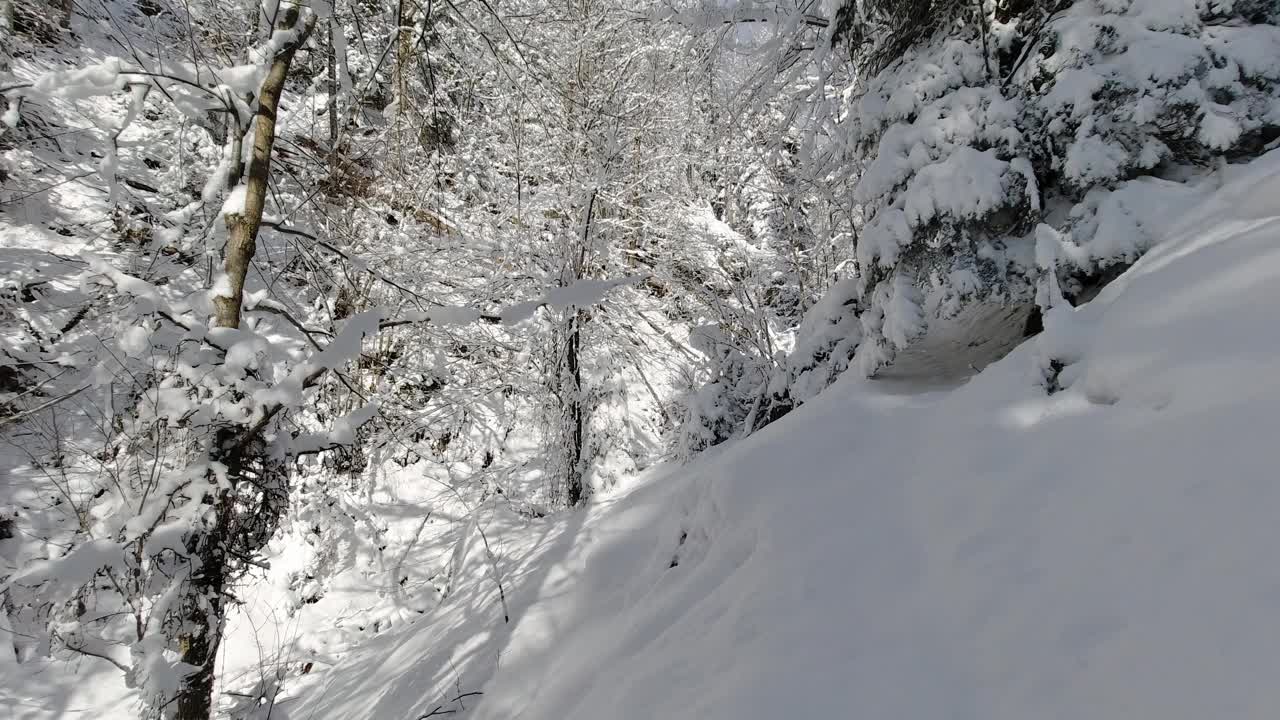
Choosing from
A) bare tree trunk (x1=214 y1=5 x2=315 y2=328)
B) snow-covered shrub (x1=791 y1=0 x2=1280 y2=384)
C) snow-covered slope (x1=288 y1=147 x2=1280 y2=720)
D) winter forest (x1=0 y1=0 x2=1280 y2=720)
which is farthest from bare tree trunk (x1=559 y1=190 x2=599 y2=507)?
bare tree trunk (x1=214 y1=5 x2=315 y2=328)

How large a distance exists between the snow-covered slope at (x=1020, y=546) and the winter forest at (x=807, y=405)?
1 cm

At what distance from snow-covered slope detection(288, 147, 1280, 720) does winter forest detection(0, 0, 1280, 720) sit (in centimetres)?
1

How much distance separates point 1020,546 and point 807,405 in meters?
2.18

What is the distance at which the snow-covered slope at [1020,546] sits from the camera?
3.43 ft

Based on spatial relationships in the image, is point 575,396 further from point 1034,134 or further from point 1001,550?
point 1001,550

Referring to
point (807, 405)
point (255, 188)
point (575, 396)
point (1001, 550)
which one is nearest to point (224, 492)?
point (255, 188)

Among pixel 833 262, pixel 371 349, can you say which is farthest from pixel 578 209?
pixel 833 262

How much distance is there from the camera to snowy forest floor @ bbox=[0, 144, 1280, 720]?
3.46ft

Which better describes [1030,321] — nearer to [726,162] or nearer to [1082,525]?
[1082,525]

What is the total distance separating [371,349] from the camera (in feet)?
26.8

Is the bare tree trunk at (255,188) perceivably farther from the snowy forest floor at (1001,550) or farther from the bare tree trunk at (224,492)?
the snowy forest floor at (1001,550)

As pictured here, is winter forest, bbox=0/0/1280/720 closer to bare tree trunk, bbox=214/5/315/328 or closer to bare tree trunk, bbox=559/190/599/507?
bare tree trunk, bbox=214/5/315/328

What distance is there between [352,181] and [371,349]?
3394 mm

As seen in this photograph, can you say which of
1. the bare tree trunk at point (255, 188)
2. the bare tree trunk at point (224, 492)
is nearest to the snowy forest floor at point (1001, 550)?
the bare tree trunk at point (224, 492)
